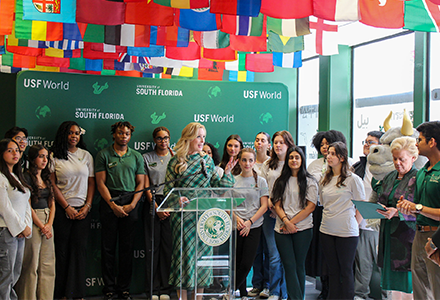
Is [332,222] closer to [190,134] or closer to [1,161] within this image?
[190,134]

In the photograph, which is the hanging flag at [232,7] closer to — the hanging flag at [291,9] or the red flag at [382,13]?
the hanging flag at [291,9]

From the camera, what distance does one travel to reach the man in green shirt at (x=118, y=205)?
4777 millimetres

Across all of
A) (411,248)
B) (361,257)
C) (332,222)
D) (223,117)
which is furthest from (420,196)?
(223,117)

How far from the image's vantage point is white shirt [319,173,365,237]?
4.09 meters

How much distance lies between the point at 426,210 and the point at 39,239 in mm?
3625

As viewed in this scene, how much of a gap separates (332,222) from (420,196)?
3.28 ft

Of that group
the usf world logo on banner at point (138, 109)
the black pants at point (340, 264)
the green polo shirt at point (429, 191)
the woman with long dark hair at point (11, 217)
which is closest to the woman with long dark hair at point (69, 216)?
the usf world logo on banner at point (138, 109)

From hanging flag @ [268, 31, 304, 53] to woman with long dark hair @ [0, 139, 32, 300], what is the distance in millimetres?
3052

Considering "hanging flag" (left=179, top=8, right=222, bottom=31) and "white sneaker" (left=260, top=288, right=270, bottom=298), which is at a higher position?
"hanging flag" (left=179, top=8, right=222, bottom=31)

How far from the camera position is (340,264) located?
160 inches

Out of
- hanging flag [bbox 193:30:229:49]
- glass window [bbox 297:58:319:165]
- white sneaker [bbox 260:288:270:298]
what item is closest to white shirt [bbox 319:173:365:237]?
white sneaker [bbox 260:288:270:298]

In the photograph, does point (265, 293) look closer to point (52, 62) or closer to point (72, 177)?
point (72, 177)

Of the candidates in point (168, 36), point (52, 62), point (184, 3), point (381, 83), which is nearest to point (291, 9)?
point (184, 3)

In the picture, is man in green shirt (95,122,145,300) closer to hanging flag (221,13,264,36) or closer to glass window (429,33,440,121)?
hanging flag (221,13,264,36)
